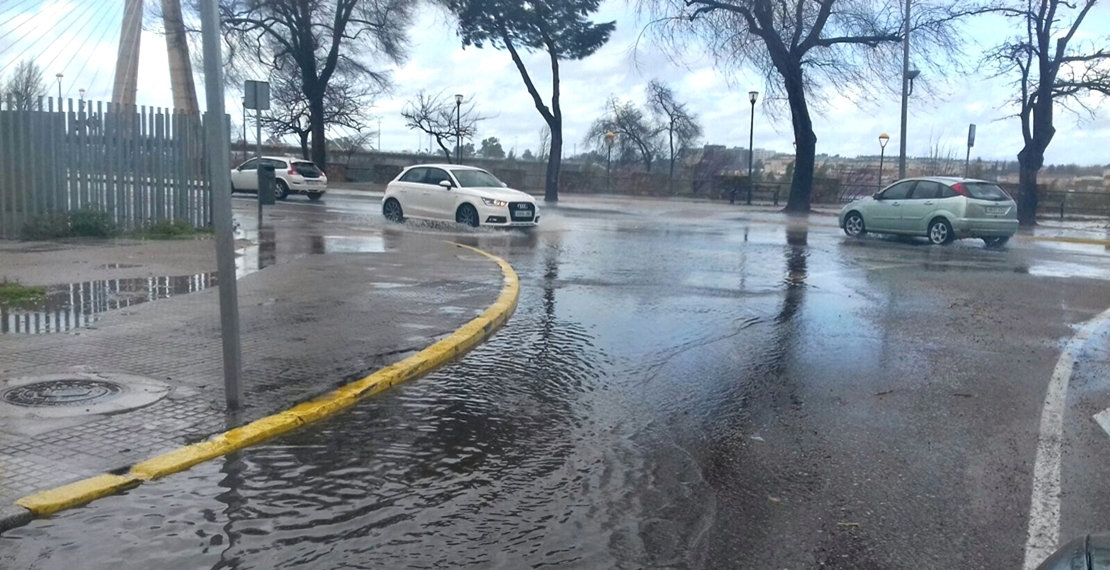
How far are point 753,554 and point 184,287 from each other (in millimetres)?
8162

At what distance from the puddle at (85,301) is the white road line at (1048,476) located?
730 centimetres

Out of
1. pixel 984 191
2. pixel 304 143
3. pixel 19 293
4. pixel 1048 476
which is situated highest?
pixel 304 143

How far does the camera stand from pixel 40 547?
402 cm

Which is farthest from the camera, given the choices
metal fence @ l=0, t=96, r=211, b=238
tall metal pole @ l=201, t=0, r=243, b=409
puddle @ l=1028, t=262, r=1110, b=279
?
puddle @ l=1028, t=262, r=1110, b=279

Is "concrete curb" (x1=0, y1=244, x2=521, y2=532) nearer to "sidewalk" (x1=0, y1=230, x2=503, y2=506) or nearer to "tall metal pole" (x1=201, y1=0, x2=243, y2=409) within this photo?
"sidewalk" (x1=0, y1=230, x2=503, y2=506)

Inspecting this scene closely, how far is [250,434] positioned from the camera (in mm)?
5508

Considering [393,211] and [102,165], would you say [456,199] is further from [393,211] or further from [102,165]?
[102,165]

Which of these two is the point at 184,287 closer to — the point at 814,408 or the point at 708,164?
the point at 814,408

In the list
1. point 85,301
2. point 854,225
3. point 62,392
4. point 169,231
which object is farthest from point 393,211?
point 62,392

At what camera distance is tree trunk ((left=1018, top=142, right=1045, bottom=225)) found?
103 feet

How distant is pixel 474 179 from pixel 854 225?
30.9ft

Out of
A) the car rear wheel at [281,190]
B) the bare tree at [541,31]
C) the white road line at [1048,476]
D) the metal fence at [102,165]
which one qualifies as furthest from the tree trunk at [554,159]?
the white road line at [1048,476]

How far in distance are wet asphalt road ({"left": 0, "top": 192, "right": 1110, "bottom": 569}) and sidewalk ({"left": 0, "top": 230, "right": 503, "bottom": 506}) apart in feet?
1.63

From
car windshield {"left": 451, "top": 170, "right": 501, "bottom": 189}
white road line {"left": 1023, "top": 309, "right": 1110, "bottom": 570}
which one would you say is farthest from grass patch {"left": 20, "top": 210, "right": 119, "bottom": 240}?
white road line {"left": 1023, "top": 309, "right": 1110, "bottom": 570}
